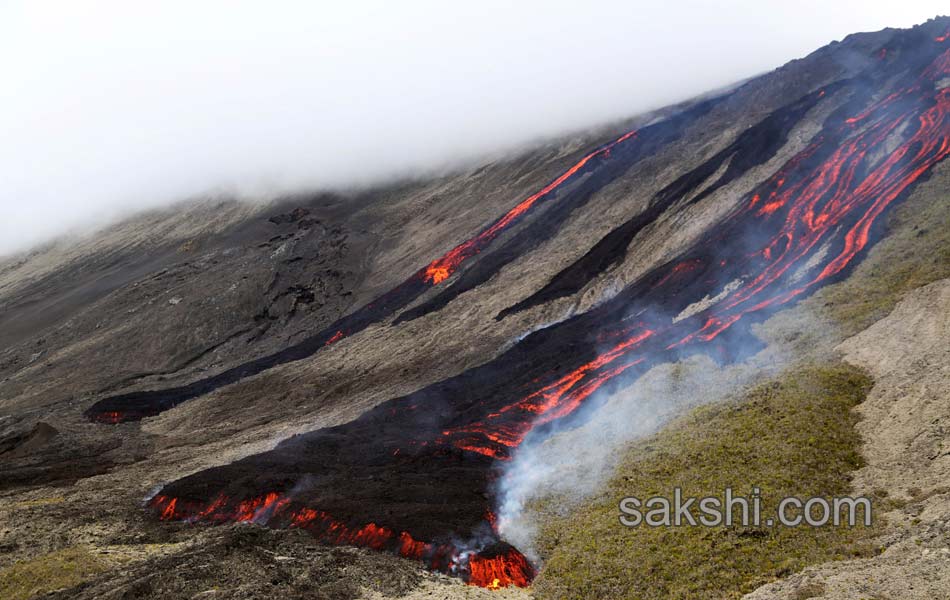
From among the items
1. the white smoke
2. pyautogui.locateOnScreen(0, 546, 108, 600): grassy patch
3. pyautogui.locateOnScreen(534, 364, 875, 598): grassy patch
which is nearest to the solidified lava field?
the white smoke

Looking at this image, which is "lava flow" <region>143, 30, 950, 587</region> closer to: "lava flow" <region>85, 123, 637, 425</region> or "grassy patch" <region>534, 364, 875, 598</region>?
"grassy patch" <region>534, 364, 875, 598</region>

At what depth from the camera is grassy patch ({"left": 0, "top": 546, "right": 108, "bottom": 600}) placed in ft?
63.4

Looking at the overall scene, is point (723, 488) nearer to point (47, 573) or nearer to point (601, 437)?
point (601, 437)

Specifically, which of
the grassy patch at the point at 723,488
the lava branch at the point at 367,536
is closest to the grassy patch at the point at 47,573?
the lava branch at the point at 367,536

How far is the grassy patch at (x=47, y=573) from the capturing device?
63.4ft

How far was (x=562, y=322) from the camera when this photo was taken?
138ft

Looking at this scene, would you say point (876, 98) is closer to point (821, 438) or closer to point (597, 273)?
point (597, 273)

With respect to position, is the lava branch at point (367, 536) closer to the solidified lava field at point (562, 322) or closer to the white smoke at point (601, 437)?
the solidified lava field at point (562, 322)

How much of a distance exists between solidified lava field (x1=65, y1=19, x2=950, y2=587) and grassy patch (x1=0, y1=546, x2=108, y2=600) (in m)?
5.29

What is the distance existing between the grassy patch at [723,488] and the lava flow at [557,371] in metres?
2.43

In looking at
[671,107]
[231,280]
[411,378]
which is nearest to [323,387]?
[411,378]

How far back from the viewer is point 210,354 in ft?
194

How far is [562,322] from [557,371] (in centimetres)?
778

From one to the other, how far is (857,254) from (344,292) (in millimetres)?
44200
